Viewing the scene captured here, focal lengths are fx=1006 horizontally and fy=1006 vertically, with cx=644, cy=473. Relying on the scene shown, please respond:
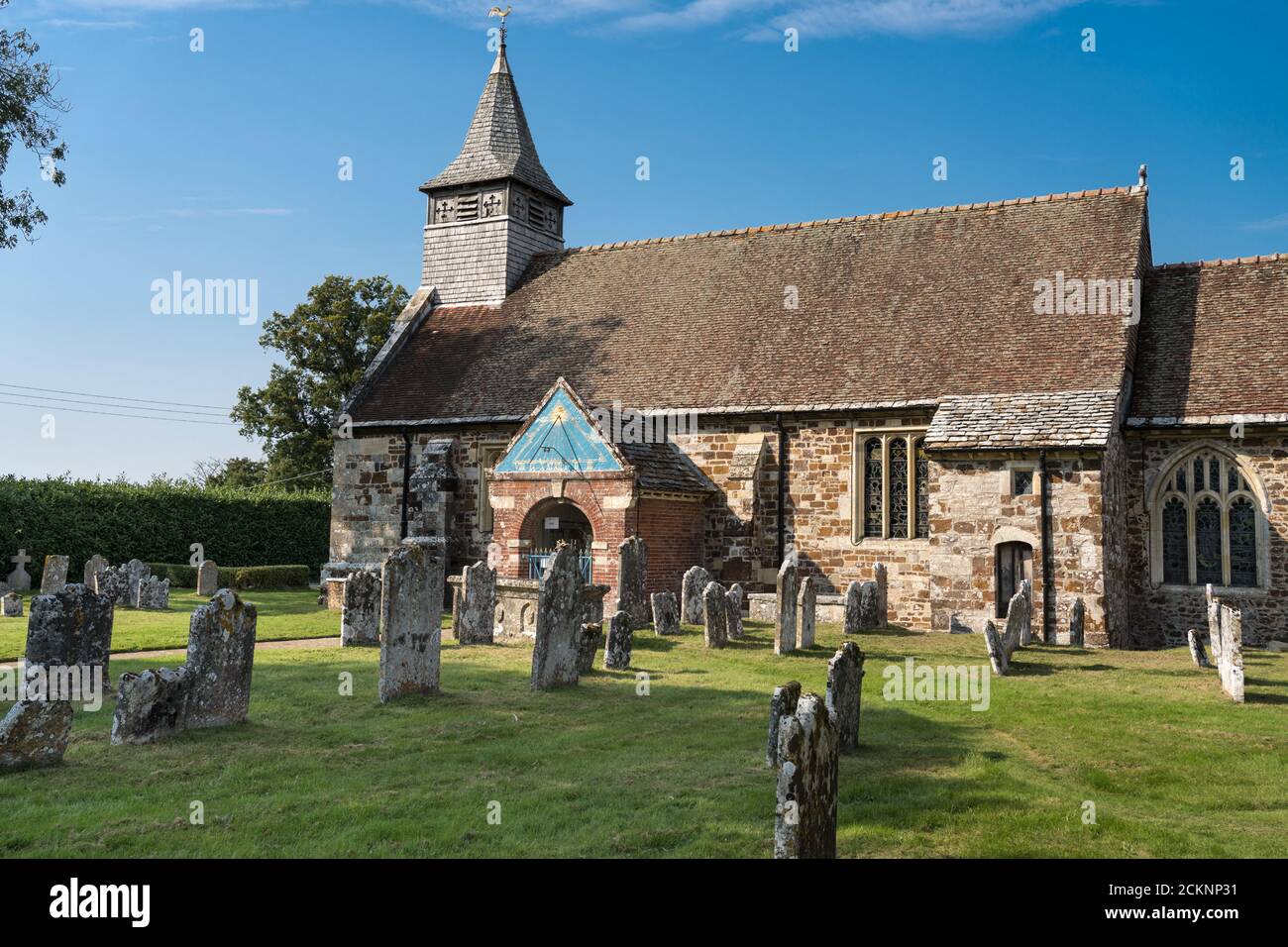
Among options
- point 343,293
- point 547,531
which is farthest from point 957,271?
point 343,293

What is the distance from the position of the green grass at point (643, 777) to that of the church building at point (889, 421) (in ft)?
19.8

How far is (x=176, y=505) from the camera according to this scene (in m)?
32.3

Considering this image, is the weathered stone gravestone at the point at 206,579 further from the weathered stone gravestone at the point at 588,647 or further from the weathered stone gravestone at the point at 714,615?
the weathered stone gravestone at the point at 588,647

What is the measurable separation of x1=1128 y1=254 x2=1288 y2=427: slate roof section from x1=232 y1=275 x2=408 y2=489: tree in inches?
1270

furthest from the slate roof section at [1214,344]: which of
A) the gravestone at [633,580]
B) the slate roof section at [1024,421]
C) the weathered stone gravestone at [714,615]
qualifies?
the gravestone at [633,580]

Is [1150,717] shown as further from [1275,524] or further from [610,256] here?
[610,256]

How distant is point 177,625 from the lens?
62.4 feet

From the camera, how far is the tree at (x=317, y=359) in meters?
44.7

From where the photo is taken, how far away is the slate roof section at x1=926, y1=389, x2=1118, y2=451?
17906 millimetres

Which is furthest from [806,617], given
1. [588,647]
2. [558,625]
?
[558,625]

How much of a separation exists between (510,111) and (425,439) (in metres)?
11.7

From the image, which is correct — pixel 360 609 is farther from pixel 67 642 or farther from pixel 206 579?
pixel 206 579

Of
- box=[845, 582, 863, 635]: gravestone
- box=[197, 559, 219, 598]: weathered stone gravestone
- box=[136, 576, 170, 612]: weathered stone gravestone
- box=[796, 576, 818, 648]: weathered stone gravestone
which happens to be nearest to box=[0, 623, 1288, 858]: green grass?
box=[796, 576, 818, 648]: weathered stone gravestone

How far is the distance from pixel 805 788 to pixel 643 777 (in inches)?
116
